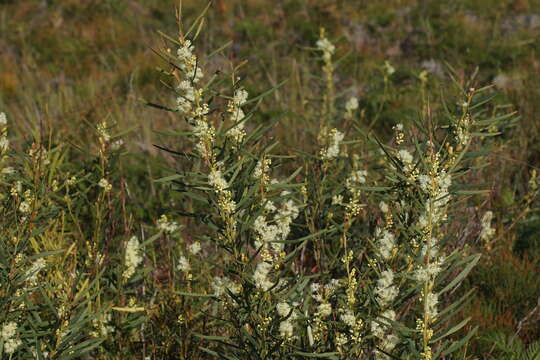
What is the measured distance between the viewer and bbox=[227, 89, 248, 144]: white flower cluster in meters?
1.57

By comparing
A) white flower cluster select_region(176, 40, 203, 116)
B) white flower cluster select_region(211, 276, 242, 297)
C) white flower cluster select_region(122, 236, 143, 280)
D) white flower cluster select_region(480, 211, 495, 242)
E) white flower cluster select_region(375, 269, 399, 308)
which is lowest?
white flower cluster select_region(480, 211, 495, 242)

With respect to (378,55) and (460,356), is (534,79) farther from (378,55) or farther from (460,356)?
(460,356)

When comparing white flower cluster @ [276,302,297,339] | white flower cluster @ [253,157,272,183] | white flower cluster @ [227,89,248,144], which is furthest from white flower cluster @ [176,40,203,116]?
white flower cluster @ [276,302,297,339]

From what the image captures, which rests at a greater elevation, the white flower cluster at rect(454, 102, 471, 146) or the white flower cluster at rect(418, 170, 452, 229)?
the white flower cluster at rect(454, 102, 471, 146)

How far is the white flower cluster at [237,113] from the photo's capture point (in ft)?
5.16

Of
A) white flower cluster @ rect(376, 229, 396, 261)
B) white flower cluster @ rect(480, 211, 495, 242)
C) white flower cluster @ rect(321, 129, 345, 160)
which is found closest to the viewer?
white flower cluster @ rect(376, 229, 396, 261)

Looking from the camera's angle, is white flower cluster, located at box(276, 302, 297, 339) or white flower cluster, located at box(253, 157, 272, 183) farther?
white flower cluster, located at box(253, 157, 272, 183)

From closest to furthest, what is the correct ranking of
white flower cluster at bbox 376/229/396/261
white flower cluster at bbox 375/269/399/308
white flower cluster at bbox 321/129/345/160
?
1. white flower cluster at bbox 375/269/399/308
2. white flower cluster at bbox 376/229/396/261
3. white flower cluster at bbox 321/129/345/160

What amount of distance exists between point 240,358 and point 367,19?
229 inches

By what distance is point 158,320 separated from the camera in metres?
2.17

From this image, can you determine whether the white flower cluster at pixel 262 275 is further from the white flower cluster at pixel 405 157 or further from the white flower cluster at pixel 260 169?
the white flower cluster at pixel 405 157

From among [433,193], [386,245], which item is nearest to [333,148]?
[386,245]

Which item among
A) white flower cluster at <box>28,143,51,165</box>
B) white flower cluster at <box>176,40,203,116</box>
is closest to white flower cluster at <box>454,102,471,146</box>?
white flower cluster at <box>176,40,203,116</box>

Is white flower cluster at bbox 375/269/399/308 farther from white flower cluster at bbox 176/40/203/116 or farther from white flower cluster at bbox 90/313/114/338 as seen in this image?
white flower cluster at bbox 90/313/114/338
